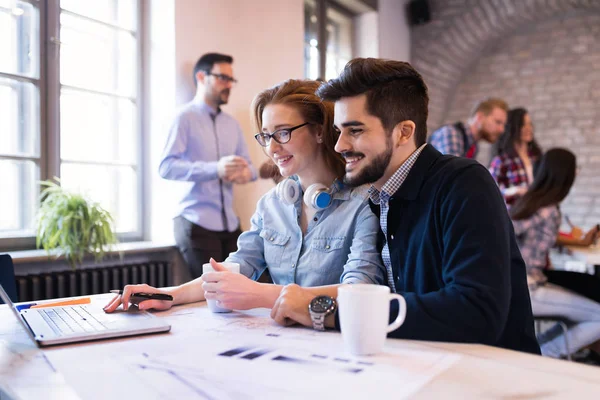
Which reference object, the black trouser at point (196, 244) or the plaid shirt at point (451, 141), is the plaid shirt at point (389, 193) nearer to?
the black trouser at point (196, 244)

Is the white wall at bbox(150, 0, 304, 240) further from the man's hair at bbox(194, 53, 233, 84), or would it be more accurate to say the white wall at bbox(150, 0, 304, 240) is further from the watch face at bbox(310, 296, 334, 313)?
the watch face at bbox(310, 296, 334, 313)

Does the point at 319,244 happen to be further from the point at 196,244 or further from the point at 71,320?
the point at 196,244

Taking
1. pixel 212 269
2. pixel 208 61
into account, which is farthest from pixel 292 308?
pixel 208 61

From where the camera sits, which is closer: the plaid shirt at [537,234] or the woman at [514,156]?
the plaid shirt at [537,234]

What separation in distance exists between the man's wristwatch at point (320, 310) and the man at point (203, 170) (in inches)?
79.8

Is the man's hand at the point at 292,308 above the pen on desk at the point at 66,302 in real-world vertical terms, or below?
above

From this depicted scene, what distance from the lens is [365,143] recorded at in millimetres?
1286

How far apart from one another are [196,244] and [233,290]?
6.74 ft

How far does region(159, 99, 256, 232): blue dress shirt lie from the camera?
3.05m

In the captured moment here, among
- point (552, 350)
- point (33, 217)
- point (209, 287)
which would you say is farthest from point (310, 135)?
point (552, 350)

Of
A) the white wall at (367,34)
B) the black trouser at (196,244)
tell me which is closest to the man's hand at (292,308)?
the black trouser at (196,244)

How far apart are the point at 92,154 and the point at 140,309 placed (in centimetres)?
223

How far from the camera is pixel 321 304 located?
1.06 meters

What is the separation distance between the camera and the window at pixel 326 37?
4754 millimetres
